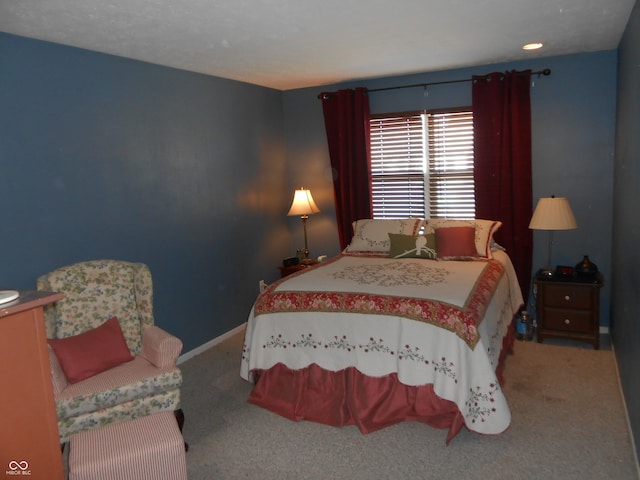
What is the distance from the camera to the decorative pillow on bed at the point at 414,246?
4145 millimetres

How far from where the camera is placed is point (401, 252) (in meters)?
4.20

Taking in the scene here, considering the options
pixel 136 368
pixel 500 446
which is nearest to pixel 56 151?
pixel 136 368

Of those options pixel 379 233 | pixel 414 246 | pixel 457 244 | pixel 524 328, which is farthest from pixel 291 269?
pixel 524 328

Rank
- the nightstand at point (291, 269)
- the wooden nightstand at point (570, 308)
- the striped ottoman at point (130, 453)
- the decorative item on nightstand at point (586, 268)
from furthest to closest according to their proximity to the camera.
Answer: the nightstand at point (291, 269) → the decorative item on nightstand at point (586, 268) → the wooden nightstand at point (570, 308) → the striped ottoman at point (130, 453)

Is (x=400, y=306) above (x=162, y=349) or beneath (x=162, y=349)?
above

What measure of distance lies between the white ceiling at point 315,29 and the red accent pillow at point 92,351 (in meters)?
1.74

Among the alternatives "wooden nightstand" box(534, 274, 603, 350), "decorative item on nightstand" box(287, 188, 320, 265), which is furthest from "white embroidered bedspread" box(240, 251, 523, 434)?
"decorative item on nightstand" box(287, 188, 320, 265)

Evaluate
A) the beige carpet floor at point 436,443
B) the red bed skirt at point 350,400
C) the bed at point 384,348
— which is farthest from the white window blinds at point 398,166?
the red bed skirt at point 350,400

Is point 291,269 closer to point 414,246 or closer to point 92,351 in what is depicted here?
point 414,246

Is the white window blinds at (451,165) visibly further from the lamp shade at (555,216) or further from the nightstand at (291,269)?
the nightstand at (291,269)

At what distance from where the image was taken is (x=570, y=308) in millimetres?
3977

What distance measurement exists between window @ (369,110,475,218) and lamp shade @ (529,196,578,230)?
2.64ft

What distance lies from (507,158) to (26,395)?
159 inches

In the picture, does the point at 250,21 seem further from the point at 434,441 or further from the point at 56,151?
the point at 434,441
